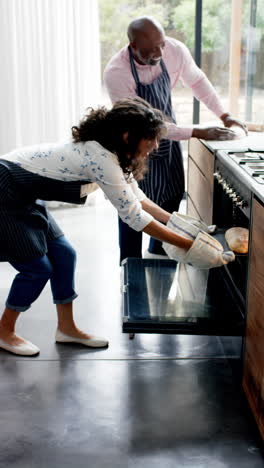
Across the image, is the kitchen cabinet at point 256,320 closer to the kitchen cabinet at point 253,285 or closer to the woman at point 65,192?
the kitchen cabinet at point 253,285

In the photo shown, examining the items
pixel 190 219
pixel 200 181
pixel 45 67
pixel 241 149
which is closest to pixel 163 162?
pixel 200 181

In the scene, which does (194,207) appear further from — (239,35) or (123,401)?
(239,35)

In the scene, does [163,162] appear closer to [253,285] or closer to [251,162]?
[251,162]

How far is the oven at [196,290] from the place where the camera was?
79.9 inches

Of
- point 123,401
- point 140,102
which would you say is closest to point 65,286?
point 123,401

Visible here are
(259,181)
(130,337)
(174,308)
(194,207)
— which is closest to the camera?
(259,181)

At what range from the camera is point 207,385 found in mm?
2264

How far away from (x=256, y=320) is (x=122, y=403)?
57 centimetres

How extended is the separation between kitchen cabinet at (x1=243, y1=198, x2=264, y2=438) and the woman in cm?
27

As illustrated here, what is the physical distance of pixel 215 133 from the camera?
9.54 ft

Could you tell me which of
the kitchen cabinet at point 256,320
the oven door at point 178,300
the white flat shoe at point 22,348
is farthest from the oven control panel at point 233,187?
the white flat shoe at point 22,348

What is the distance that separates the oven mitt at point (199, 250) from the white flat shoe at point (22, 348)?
2.40 feet

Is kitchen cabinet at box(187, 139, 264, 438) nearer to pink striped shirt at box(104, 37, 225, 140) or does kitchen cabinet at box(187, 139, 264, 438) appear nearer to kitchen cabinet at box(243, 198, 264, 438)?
kitchen cabinet at box(243, 198, 264, 438)

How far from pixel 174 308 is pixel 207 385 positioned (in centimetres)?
33
